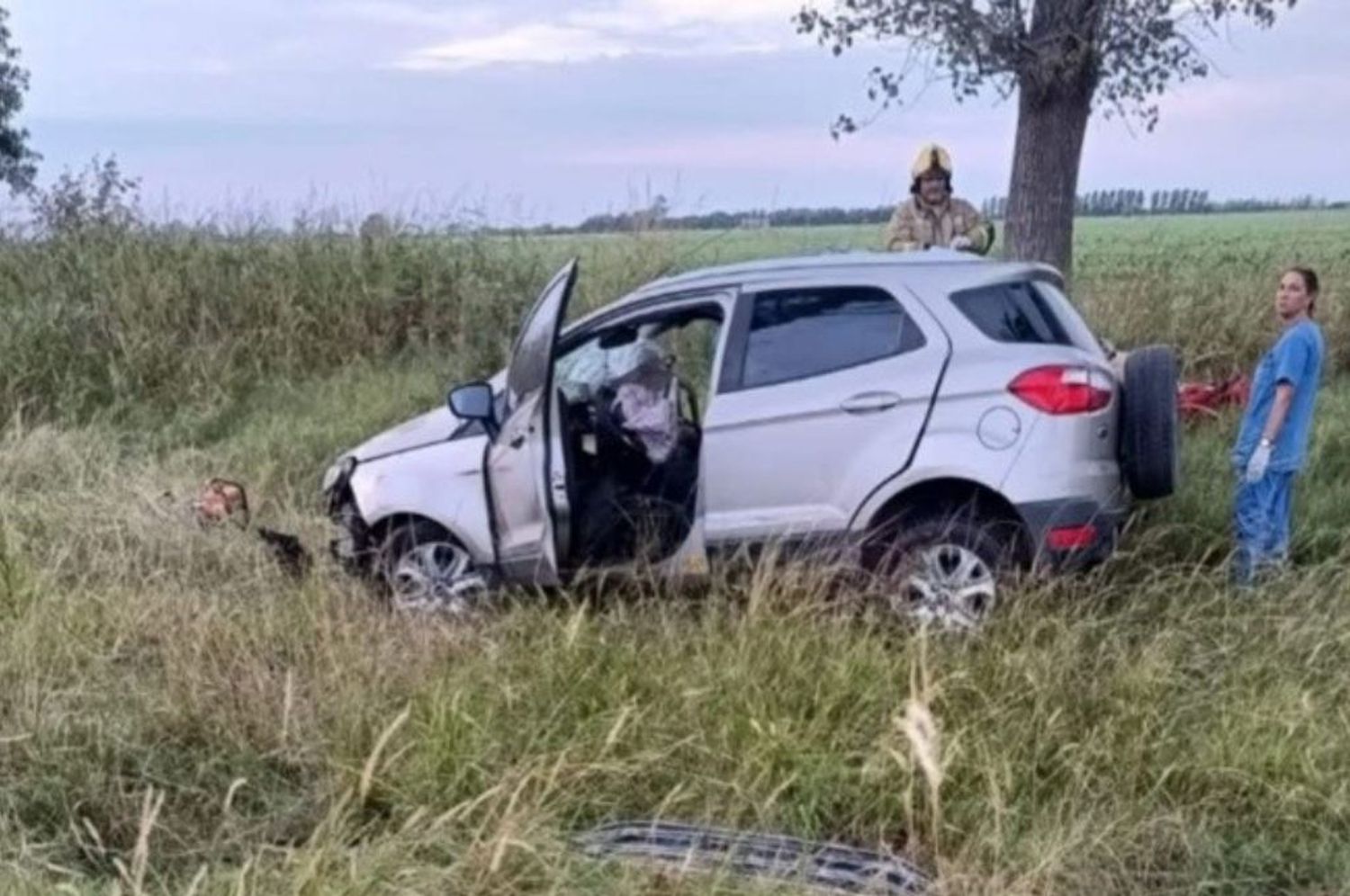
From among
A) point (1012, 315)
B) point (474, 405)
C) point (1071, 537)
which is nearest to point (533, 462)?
point (474, 405)

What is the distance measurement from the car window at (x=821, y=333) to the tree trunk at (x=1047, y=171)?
15.7 ft

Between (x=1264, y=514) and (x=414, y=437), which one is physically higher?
(x=414, y=437)

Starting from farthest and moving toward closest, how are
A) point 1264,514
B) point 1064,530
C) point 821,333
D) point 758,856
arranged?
point 1264,514
point 821,333
point 1064,530
point 758,856

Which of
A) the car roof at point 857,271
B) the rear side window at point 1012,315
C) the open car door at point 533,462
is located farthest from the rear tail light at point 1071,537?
the open car door at point 533,462

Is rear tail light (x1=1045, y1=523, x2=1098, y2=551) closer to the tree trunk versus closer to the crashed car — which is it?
the crashed car

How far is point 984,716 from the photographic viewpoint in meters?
4.87

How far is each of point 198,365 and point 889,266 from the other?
747 centimetres

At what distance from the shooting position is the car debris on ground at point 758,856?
3.93 m

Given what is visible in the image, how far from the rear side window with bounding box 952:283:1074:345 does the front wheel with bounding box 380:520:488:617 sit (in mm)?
2489

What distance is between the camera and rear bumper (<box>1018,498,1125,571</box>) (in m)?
6.09

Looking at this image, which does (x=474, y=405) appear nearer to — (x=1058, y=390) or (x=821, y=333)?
(x=821, y=333)

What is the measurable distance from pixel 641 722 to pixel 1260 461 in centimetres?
360

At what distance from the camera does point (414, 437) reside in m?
6.91

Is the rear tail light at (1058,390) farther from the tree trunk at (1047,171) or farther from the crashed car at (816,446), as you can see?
the tree trunk at (1047,171)
